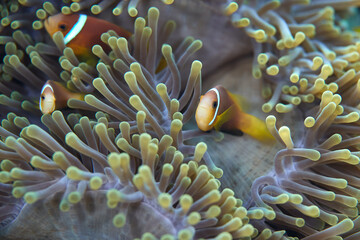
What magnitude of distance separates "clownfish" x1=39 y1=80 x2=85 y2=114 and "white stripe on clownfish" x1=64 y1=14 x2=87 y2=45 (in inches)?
8.4

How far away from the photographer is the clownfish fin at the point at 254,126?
132 centimetres

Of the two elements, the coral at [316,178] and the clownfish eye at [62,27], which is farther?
the clownfish eye at [62,27]

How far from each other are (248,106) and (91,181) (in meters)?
0.76

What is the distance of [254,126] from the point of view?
A: 132cm

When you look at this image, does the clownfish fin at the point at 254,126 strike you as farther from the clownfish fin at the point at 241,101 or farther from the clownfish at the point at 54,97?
the clownfish at the point at 54,97

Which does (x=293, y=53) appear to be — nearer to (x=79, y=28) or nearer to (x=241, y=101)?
(x=241, y=101)

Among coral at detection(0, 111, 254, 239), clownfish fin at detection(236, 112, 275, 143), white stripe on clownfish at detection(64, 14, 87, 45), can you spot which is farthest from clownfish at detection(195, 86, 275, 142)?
white stripe on clownfish at detection(64, 14, 87, 45)

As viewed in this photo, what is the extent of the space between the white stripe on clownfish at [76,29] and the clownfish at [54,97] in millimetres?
214

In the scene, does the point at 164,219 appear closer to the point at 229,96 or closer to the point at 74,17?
the point at 229,96

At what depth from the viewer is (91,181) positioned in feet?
2.90

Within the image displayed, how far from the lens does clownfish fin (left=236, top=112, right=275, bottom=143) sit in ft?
4.33

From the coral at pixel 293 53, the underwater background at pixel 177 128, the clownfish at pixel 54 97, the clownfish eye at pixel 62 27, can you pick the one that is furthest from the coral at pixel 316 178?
the clownfish eye at pixel 62 27

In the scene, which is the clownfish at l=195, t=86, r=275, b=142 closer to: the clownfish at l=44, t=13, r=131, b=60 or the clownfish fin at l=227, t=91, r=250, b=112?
the clownfish fin at l=227, t=91, r=250, b=112

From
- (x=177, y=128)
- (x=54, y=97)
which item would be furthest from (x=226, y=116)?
(x=54, y=97)
